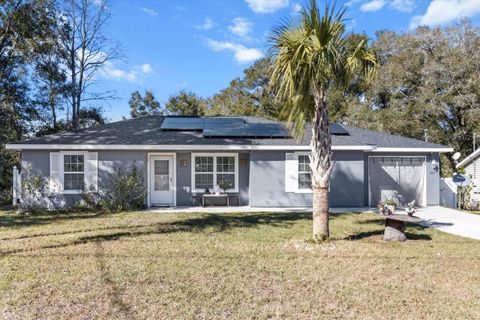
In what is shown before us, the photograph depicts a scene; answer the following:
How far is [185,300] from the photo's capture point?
15.2 feet

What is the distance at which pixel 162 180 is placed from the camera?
1489 cm

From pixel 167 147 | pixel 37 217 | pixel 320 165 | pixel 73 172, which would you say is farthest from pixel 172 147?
pixel 320 165

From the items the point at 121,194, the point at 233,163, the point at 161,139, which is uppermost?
the point at 161,139

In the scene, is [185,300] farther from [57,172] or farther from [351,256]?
[57,172]

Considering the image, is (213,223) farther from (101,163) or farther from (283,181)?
(101,163)

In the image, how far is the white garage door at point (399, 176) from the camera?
15.7 meters

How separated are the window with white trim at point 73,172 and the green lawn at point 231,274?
4564mm

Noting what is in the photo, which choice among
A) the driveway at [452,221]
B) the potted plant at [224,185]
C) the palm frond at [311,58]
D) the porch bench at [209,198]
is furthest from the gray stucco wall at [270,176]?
the palm frond at [311,58]

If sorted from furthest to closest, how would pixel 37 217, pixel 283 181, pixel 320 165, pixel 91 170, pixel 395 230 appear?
pixel 283 181 < pixel 91 170 < pixel 37 217 < pixel 395 230 < pixel 320 165

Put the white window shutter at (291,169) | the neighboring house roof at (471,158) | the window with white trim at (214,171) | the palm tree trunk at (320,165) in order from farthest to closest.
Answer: the neighboring house roof at (471,158)
the window with white trim at (214,171)
the white window shutter at (291,169)
the palm tree trunk at (320,165)

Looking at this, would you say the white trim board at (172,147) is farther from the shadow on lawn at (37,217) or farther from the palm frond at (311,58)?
the palm frond at (311,58)

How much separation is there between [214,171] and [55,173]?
617cm

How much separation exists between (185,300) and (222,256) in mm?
2249

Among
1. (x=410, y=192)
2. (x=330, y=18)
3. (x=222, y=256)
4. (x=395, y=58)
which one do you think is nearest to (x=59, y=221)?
(x=222, y=256)
